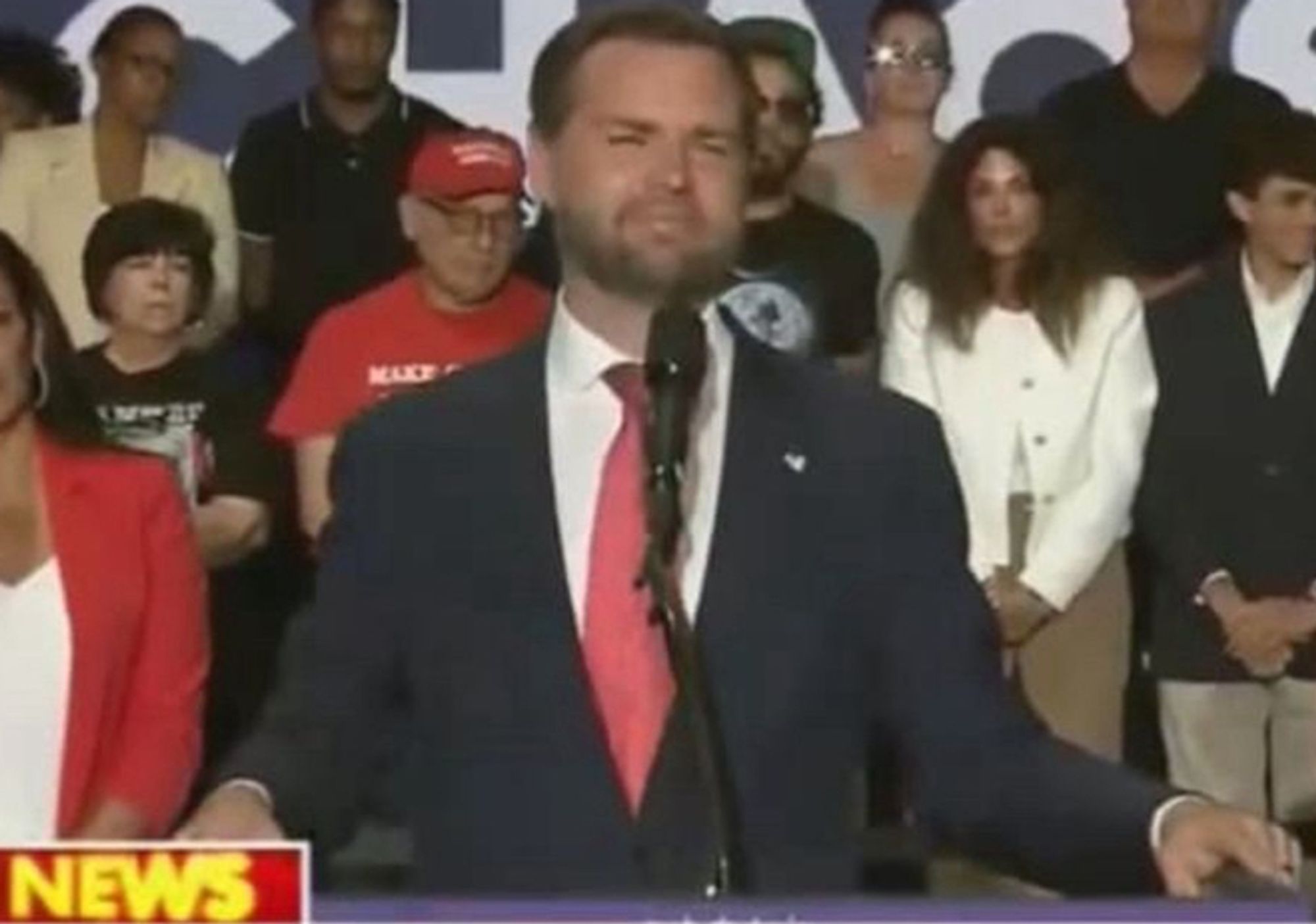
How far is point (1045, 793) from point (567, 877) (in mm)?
408

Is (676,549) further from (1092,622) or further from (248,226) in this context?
(248,226)

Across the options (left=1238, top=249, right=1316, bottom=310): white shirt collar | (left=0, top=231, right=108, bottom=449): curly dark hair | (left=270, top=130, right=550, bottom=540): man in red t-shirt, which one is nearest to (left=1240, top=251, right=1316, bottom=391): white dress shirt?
(left=1238, top=249, right=1316, bottom=310): white shirt collar

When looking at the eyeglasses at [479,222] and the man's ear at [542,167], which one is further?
the eyeglasses at [479,222]

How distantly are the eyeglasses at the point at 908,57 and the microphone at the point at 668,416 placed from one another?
4.67 meters

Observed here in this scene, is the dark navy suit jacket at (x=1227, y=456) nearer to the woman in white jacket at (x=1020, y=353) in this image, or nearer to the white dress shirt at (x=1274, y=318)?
the white dress shirt at (x=1274, y=318)

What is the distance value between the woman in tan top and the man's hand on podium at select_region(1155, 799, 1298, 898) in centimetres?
467

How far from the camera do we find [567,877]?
131 inches

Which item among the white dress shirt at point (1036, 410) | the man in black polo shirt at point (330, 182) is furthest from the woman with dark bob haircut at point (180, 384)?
the white dress shirt at point (1036, 410)

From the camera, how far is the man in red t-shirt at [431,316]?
720 cm

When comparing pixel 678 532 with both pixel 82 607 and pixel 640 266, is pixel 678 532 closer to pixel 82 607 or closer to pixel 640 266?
pixel 640 266

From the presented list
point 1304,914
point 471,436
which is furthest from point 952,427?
point 1304,914

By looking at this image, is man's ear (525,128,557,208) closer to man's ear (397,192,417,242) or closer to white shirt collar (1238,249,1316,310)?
man's ear (397,192,417,242)

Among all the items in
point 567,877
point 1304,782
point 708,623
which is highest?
point 708,623

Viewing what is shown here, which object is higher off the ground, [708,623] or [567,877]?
[708,623]
